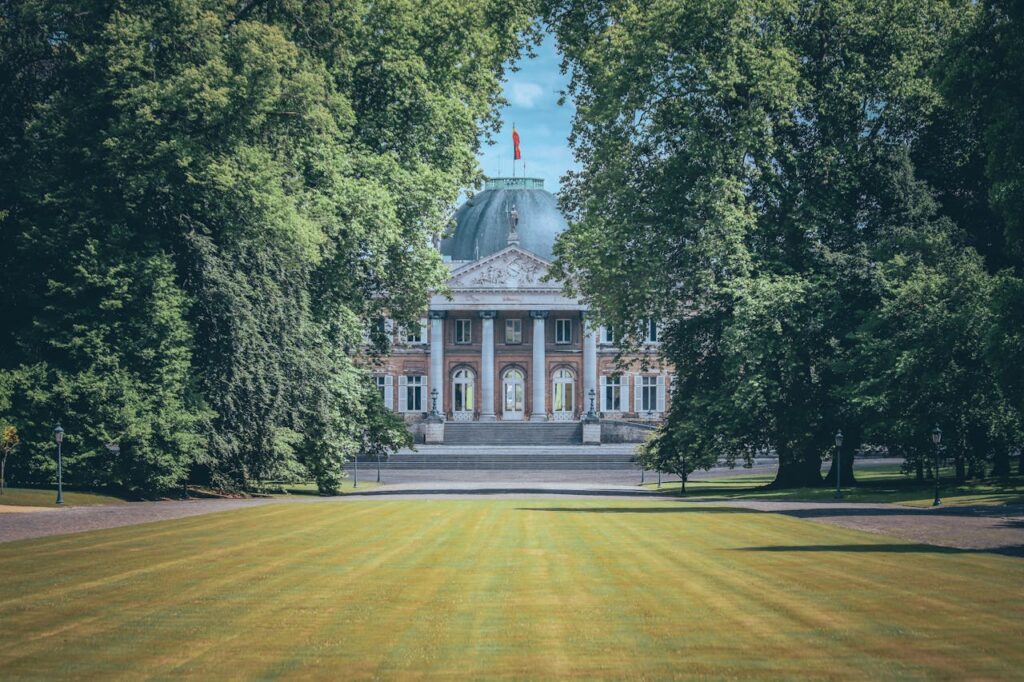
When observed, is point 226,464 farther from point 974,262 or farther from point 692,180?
point 974,262

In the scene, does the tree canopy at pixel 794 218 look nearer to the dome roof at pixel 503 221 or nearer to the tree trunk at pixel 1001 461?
the tree trunk at pixel 1001 461

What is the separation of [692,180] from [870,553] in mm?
26005

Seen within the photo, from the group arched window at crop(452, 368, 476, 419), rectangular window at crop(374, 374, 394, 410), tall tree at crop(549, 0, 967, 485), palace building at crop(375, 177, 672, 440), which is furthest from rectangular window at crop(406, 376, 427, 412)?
tall tree at crop(549, 0, 967, 485)

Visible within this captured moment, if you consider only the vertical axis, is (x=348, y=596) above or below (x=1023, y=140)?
below

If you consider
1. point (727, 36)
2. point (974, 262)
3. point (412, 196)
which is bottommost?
point (974, 262)

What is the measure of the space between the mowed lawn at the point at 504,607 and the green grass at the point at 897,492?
695 inches

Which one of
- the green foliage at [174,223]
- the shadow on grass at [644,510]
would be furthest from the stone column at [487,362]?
the shadow on grass at [644,510]

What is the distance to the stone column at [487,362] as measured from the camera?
100875 mm

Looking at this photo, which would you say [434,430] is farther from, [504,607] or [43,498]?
[504,607]

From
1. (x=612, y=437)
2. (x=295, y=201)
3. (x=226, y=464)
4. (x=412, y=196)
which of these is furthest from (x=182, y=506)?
(x=612, y=437)

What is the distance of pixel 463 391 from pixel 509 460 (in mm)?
27507

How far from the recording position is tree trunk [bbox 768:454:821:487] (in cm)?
4734

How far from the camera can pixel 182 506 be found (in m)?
33.9

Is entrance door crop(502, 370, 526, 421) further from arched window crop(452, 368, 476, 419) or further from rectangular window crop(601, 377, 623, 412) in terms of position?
rectangular window crop(601, 377, 623, 412)
